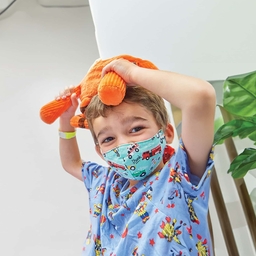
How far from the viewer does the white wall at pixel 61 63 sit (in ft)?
3.31

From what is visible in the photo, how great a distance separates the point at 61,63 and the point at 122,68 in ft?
2.65

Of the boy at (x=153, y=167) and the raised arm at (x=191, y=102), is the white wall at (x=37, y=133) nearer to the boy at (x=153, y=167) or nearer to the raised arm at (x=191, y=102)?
the boy at (x=153, y=167)

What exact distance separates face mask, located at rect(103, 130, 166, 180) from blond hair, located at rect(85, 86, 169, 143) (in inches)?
1.8

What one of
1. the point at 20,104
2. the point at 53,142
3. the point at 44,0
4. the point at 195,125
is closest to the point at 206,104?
A: the point at 195,125

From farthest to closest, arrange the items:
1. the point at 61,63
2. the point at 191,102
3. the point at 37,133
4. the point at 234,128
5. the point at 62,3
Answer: the point at 62,3 → the point at 61,63 → the point at 37,133 → the point at 234,128 → the point at 191,102

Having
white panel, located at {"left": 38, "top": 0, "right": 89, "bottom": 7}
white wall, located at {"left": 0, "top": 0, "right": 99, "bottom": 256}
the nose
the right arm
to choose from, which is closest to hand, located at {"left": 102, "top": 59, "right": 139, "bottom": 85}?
the nose

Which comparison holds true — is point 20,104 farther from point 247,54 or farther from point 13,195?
point 247,54

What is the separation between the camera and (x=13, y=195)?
3.99 ft

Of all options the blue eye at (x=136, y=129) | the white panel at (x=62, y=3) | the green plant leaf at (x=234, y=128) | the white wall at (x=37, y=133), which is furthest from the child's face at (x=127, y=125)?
the white panel at (x=62, y=3)

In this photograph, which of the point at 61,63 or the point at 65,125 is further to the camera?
the point at 61,63

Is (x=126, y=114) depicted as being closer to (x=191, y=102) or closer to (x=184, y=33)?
(x=191, y=102)

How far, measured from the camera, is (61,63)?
57.4 inches

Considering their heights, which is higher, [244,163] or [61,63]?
[61,63]

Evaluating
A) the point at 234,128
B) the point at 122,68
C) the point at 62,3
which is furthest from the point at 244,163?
the point at 62,3
